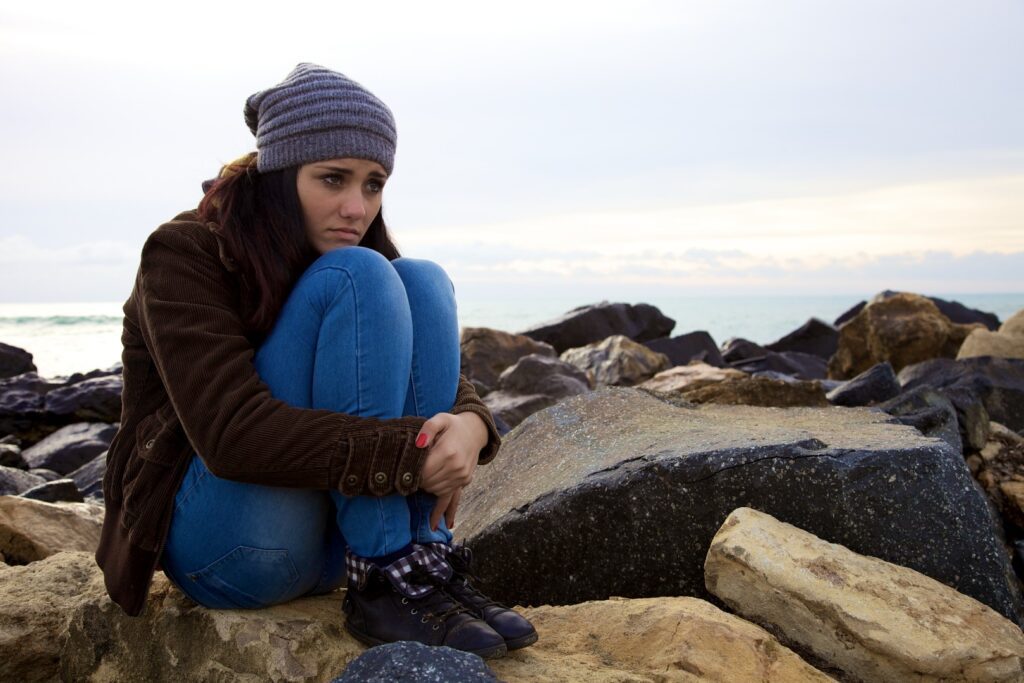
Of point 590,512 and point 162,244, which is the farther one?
point 590,512

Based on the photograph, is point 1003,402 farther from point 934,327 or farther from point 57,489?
point 57,489

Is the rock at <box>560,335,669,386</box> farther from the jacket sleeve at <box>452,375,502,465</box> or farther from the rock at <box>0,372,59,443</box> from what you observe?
the jacket sleeve at <box>452,375,502,465</box>

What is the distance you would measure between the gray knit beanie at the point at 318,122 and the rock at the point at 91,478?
193 inches

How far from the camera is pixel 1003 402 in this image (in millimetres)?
7137

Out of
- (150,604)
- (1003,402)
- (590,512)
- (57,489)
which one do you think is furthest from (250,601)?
(1003,402)

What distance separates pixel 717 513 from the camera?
2.93m

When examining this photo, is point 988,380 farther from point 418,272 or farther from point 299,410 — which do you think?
point 299,410

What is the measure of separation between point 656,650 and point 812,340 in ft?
51.0

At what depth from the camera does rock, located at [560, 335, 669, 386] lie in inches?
413

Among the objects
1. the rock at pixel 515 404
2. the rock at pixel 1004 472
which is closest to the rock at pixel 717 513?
the rock at pixel 1004 472

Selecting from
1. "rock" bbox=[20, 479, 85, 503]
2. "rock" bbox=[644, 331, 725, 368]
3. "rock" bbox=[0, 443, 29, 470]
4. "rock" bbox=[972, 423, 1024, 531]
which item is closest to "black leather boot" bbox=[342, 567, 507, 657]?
"rock" bbox=[972, 423, 1024, 531]

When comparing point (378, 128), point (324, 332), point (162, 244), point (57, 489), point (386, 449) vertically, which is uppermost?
Result: point (378, 128)

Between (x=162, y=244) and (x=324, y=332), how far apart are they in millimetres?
433

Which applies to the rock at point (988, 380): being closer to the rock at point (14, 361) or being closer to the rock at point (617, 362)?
the rock at point (617, 362)
